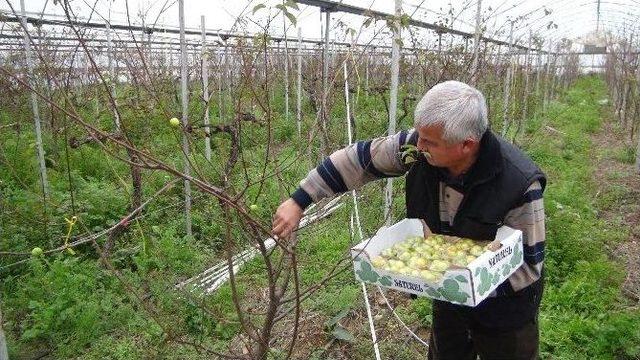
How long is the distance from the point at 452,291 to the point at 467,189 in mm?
393

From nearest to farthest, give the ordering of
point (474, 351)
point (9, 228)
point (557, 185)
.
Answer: point (474, 351), point (9, 228), point (557, 185)

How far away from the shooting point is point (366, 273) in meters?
1.70

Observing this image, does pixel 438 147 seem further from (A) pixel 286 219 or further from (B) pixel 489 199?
(A) pixel 286 219

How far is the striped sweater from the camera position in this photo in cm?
174

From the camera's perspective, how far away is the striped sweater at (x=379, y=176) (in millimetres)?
1735

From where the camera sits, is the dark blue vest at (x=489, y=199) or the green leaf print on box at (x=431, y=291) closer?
the green leaf print on box at (x=431, y=291)

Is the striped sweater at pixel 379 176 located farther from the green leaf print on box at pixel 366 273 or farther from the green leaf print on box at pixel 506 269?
the green leaf print on box at pixel 366 273

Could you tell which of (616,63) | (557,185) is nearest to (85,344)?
(557,185)

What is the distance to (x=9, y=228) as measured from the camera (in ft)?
13.3

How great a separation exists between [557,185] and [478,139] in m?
5.14

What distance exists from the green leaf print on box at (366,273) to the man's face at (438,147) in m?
0.42

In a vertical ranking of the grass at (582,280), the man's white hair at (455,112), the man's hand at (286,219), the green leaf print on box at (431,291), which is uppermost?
the man's white hair at (455,112)

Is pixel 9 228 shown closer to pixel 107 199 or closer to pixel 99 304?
pixel 107 199

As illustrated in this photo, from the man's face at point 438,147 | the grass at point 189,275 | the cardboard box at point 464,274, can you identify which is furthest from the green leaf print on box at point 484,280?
the grass at point 189,275
